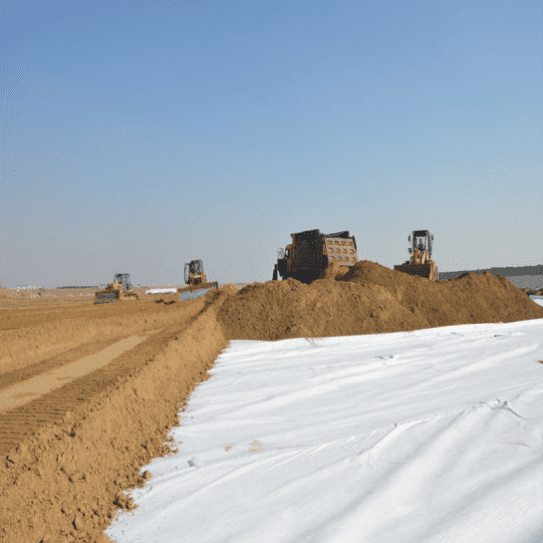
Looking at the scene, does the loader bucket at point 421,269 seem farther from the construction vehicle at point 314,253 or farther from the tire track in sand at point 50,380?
the tire track in sand at point 50,380

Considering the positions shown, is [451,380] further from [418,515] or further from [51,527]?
[51,527]

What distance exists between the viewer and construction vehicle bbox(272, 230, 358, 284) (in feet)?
51.2

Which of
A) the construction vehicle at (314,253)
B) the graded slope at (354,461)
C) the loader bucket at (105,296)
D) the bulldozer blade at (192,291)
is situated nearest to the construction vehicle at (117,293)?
the loader bucket at (105,296)

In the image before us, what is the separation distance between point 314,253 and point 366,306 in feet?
17.9

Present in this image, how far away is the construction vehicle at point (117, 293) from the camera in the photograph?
2072cm

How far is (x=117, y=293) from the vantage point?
2080cm

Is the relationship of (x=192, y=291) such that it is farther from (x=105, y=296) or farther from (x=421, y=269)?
(x=421, y=269)

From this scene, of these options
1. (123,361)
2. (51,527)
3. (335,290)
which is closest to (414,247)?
(335,290)

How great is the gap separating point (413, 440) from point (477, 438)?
0.54m

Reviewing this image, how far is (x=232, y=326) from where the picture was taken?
33.7 feet

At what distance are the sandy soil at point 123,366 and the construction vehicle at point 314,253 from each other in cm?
119

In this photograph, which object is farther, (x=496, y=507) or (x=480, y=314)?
(x=480, y=314)

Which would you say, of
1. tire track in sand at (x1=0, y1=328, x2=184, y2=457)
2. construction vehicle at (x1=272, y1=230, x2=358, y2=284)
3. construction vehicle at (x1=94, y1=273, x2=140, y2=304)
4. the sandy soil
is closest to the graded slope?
the sandy soil

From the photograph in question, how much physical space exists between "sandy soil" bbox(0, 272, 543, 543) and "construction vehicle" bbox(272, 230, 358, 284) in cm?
119
